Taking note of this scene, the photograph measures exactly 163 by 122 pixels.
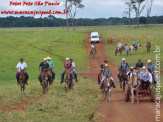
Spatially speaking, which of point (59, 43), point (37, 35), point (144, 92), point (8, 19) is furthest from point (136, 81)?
point (8, 19)

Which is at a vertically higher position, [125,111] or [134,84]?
[134,84]

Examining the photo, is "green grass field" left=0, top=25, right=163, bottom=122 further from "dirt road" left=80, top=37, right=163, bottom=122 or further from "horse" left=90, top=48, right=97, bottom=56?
"horse" left=90, top=48, right=97, bottom=56

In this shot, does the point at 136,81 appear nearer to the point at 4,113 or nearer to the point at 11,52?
the point at 4,113

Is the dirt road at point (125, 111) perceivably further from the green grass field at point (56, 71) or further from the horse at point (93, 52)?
the horse at point (93, 52)

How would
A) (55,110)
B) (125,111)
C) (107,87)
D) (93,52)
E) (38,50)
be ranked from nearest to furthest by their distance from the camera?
(125,111)
(55,110)
(107,87)
(93,52)
(38,50)

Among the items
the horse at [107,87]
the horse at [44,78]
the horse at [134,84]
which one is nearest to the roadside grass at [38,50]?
the horse at [44,78]

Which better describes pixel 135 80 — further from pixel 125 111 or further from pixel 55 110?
pixel 55 110

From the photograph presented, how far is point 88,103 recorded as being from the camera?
20.0 m

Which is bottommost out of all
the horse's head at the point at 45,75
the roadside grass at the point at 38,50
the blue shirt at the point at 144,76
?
the roadside grass at the point at 38,50

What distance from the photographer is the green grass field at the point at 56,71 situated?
16902mm

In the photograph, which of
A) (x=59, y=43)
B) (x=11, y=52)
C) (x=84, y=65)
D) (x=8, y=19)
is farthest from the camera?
(x=8, y=19)

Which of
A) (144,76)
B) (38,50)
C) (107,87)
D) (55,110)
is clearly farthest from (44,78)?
(38,50)

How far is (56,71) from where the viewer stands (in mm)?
45500

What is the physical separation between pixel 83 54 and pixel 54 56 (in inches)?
234
